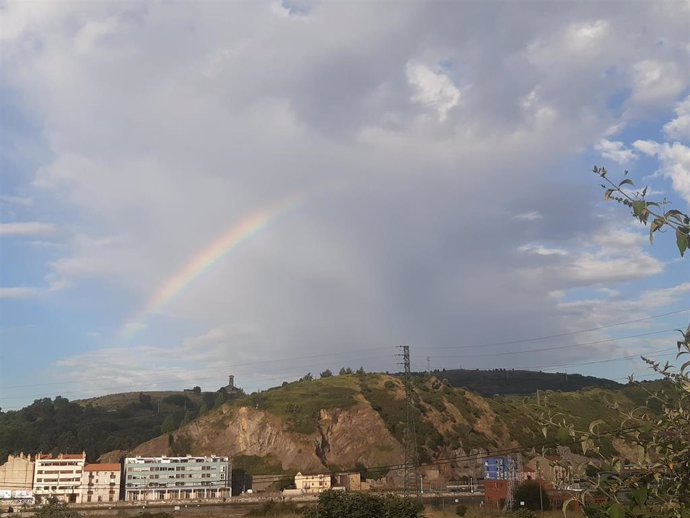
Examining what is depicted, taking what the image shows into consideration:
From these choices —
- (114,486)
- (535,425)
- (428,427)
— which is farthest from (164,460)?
(535,425)

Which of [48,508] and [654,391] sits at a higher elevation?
[654,391]

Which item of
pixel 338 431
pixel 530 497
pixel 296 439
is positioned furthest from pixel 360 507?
pixel 338 431

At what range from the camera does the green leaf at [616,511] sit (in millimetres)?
2936

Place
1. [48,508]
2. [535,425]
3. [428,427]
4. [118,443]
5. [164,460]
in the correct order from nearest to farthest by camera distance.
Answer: [535,425]
[48,508]
[164,460]
[428,427]
[118,443]

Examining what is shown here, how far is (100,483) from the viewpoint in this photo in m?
126

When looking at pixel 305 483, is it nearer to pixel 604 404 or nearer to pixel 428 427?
pixel 428 427

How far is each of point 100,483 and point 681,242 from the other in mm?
141668

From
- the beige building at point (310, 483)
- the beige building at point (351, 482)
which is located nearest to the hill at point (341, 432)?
the beige building at point (351, 482)

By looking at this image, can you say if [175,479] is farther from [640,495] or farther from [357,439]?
[640,495]

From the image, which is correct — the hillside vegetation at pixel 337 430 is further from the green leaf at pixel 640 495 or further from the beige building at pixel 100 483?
the green leaf at pixel 640 495

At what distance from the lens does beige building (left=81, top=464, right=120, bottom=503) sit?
123562mm

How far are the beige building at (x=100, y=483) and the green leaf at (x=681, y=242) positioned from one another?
13881cm

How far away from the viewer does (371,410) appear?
154250mm

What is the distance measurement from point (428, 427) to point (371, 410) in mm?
15284
